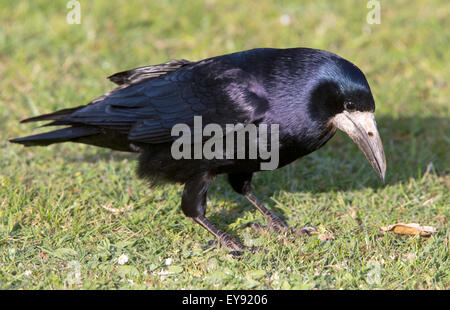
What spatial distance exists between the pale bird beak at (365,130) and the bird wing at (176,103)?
52 centimetres

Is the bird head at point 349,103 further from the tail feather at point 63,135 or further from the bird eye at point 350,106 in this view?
the tail feather at point 63,135

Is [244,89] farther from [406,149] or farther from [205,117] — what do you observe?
[406,149]

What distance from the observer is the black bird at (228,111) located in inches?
143

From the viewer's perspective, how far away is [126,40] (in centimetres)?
693

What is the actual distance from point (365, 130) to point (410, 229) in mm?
820

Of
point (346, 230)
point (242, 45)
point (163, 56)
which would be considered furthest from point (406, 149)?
point (163, 56)

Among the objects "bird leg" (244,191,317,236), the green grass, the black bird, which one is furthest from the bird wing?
"bird leg" (244,191,317,236)

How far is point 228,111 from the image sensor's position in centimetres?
372

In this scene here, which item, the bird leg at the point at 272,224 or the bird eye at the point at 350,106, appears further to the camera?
the bird leg at the point at 272,224

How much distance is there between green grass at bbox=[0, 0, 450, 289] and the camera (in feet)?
11.5

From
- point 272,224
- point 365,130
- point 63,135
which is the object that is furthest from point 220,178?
point 365,130

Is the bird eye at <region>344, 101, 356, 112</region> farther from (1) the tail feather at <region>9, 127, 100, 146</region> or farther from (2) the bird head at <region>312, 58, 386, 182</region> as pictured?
(1) the tail feather at <region>9, 127, 100, 146</region>

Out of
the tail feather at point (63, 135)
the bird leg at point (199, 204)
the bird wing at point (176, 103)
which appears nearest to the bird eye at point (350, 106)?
the bird wing at point (176, 103)

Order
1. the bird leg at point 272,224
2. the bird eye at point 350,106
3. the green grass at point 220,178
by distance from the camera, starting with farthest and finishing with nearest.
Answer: the bird leg at point 272,224
the bird eye at point 350,106
the green grass at point 220,178
